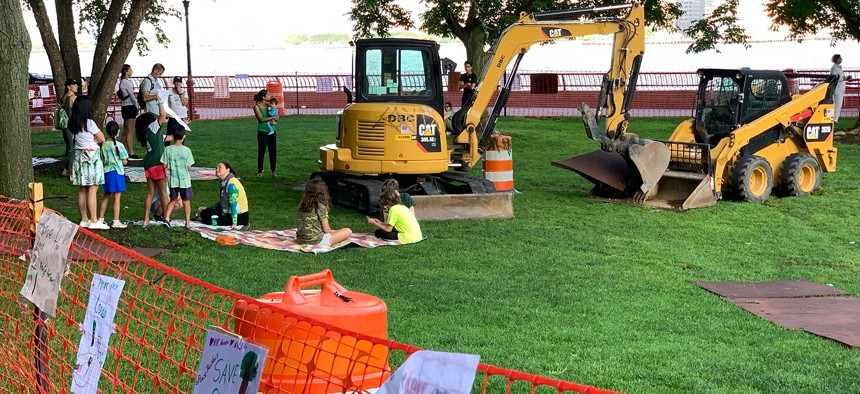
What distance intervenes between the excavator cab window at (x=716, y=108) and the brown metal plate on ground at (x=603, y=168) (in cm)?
137

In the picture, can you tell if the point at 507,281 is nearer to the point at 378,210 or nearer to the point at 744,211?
the point at 378,210

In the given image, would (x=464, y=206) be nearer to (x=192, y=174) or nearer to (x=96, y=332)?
(x=192, y=174)

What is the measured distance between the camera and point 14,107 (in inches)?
453

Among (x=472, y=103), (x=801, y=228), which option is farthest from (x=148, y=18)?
(x=801, y=228)

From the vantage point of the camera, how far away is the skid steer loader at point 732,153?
16.2m

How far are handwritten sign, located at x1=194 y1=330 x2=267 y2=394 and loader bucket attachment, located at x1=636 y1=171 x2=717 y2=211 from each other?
12.5 m

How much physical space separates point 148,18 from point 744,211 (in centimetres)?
1979

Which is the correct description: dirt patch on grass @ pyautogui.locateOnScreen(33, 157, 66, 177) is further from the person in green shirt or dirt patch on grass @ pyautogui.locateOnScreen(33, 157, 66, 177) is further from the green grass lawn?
the person in green shirt

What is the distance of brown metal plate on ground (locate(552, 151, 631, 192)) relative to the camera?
16.8 metres

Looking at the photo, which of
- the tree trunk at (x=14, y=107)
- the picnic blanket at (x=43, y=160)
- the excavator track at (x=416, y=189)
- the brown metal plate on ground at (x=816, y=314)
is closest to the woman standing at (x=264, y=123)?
the excavator track at (x=416, y=189)

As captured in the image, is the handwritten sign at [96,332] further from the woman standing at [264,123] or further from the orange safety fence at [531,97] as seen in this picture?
the orange safety fence at [531,97]

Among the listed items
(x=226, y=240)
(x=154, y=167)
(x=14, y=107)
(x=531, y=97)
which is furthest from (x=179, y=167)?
(x=531, y=97)

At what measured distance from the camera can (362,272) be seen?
1075 cm

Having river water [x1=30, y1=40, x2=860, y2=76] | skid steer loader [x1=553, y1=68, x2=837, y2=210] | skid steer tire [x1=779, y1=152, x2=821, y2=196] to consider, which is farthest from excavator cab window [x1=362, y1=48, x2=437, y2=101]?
river water [x1=30, y1=40, x2=860, y2=76]
